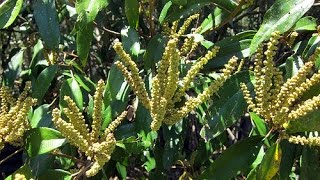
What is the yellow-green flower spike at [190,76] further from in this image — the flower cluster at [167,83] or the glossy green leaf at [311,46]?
the glossy green leaf at [311,46]

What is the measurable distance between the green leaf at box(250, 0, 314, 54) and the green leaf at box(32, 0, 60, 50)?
63cm

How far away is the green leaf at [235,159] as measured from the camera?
1351 mm

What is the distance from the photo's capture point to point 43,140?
1.44 meters

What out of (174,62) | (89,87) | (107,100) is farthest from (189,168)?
(174,62)

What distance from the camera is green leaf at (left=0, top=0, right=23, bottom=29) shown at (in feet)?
5.15

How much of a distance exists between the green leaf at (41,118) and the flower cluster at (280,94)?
64cm

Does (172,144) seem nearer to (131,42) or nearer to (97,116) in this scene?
(131,42)

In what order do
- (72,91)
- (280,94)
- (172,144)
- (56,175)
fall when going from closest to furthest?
(280,94) → (56,175) → (72,91) → (172,144)

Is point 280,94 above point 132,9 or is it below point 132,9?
below

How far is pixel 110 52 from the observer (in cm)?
256

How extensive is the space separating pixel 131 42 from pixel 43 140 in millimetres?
374

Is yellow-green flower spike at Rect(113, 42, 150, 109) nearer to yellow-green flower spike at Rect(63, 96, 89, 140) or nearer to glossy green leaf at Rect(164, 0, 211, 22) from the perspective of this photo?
yellow-green flower spike at Rect(63, 96, 89, 140)

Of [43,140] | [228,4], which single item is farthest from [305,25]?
[43,140]

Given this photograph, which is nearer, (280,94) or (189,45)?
(280,94)
